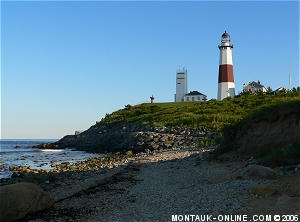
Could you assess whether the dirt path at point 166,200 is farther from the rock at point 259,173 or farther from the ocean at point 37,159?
the ocean at point 37,159

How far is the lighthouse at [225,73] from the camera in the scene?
56125 millimetres

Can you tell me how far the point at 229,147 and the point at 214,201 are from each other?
8.04 meters

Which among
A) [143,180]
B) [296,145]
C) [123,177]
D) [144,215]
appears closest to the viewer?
[144,215]

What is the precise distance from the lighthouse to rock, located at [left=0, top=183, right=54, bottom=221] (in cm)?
5019

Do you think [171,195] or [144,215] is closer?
[144,215]

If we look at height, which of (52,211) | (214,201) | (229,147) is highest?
(229,147)

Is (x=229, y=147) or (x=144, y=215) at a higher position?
(x=229, y=147)

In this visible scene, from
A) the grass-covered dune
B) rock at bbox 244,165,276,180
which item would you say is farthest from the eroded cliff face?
rock at bbox 244,165,276,180

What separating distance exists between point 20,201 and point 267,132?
10.2 meters

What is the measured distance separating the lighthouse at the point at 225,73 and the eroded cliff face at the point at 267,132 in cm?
4163

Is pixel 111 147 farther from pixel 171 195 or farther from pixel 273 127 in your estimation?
pixel 171 195

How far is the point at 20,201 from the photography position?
8.59 m

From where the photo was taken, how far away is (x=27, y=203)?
8633mm

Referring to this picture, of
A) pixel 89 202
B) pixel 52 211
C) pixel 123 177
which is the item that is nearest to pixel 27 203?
pixel 52 211
